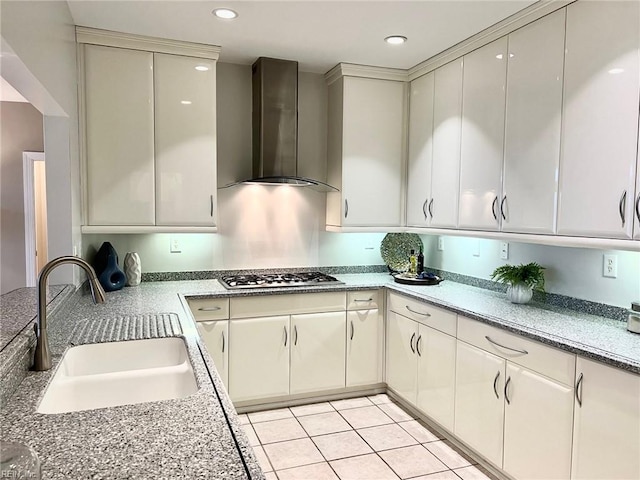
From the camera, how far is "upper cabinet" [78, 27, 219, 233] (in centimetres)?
282

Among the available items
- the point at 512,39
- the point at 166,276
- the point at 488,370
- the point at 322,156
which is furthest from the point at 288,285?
the point at 512,39

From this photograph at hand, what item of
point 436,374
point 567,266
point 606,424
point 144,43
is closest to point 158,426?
point 606,424

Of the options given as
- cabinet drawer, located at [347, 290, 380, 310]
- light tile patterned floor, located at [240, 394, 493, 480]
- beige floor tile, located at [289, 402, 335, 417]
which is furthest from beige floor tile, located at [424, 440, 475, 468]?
cabinet drawer, located at [347, 290, 380, 310]

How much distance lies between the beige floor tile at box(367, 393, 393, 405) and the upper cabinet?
5.68 ft

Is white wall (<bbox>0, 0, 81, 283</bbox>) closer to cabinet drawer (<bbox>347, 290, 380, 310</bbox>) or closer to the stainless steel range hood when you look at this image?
the stainless steel range hood

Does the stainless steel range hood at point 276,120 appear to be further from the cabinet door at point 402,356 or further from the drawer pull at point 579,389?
the drawer pull at point 579,389

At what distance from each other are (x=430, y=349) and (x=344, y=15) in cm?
203

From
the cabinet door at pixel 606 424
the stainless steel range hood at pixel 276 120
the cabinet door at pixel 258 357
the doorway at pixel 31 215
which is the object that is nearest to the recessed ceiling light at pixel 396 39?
the stainless steel range hood at pixel 276 120

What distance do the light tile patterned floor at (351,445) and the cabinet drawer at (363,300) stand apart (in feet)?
2.32

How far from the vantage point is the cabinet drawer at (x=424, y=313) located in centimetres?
270

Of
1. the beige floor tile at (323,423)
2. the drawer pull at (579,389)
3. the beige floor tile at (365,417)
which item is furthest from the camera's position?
the beige floor tile at (365,417)

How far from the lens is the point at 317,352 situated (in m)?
3.25

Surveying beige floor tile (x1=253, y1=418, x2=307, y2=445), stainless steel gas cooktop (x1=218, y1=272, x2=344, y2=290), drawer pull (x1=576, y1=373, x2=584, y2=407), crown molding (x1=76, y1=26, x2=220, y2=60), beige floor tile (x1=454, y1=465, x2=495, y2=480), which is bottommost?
beige floor tile (x1=253, y1=418, x2=307, y2=445)

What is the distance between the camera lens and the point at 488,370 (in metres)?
2.39
